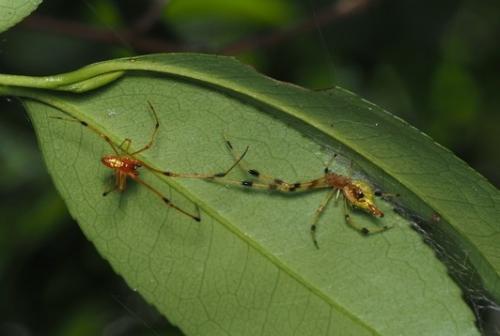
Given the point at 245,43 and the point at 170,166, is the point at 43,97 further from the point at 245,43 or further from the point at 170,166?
the point at 245,43

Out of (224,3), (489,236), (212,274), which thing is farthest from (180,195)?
(224,3)

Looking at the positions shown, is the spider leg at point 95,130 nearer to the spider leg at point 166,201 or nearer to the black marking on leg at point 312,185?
the spider leg at point 166,201

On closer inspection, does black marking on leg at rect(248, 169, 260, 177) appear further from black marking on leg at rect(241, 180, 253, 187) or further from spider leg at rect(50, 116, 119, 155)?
spider leg at rect(50, 116, 119, 155)

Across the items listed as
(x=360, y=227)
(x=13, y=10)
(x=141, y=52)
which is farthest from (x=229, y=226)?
(x=141, y=52)

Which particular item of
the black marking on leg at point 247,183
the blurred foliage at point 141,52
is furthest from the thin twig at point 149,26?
the black marking on leg at point 247,183

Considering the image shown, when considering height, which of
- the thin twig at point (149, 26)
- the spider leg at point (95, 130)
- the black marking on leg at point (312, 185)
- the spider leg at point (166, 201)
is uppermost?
the thin twig at point (149, 26)

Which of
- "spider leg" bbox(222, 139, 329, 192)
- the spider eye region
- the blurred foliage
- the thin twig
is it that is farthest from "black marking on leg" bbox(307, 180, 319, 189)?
the thin twig

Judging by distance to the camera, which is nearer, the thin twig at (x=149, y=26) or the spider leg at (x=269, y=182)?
the spider leg at (x=269, y=182)
